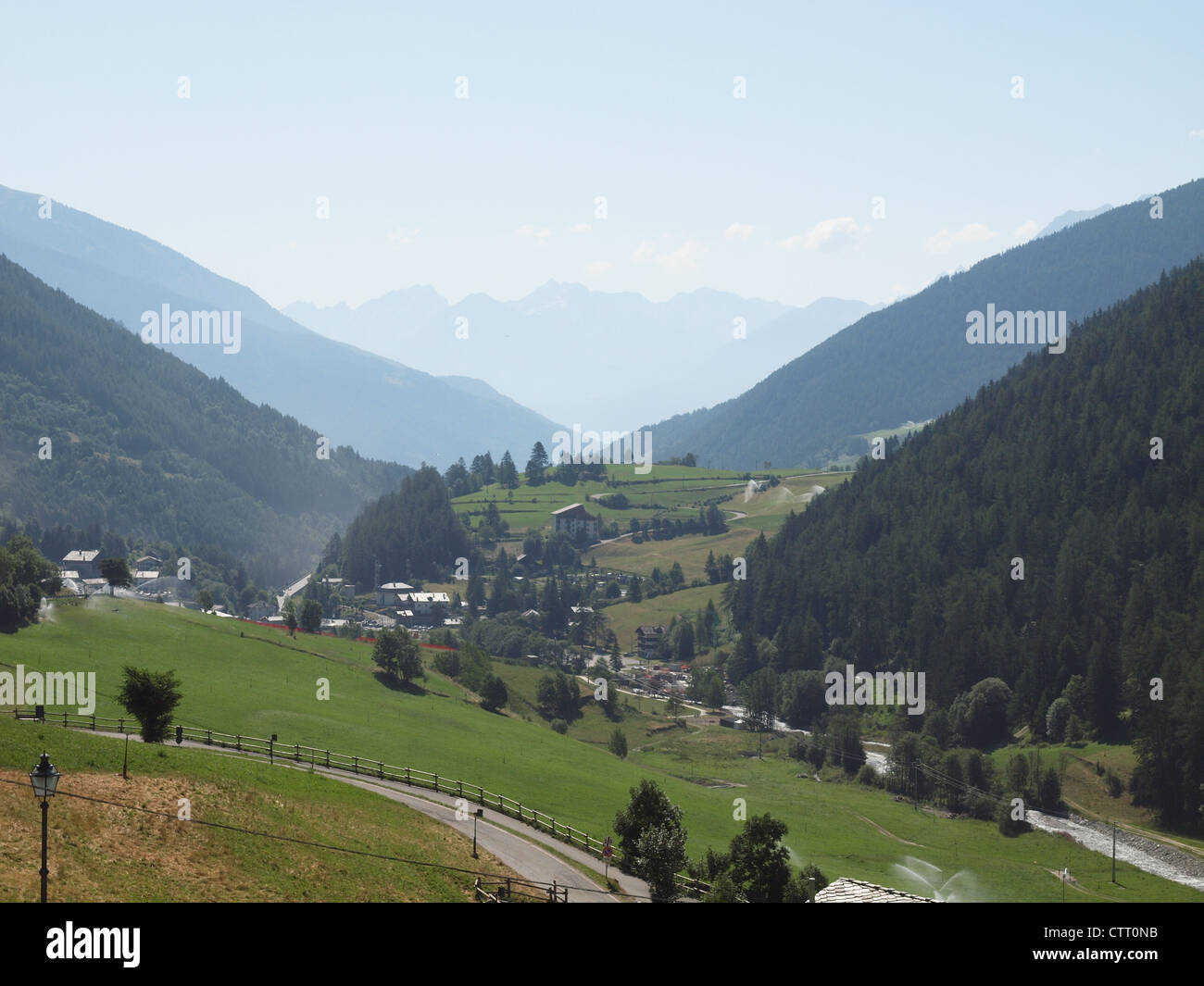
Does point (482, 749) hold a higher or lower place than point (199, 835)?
lower

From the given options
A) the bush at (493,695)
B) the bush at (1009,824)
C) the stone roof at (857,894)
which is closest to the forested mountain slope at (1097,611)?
the bush at (1009,824)

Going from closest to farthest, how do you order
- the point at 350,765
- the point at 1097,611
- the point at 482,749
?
the point at 350,765, the point at 482,749, the point at 1097,611

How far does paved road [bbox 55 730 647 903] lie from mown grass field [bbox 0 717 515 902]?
1.74 m

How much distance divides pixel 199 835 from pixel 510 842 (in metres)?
18.1

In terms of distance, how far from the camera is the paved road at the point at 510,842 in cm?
5259

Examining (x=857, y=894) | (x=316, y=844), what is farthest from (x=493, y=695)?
(x=857, y=894)

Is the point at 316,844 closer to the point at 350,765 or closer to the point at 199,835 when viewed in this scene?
the point at 199,835

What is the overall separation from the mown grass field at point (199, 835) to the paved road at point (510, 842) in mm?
1741

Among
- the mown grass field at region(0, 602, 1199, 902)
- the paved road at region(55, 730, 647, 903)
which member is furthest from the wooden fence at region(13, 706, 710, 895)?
the mown grass field at region(0, 602, 1199, 902)

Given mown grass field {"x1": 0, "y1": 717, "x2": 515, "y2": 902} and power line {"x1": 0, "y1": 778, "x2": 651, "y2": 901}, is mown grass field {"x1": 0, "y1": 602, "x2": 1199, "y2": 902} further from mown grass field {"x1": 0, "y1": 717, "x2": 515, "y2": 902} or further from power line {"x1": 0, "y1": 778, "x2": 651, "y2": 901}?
power line {"x1": 0, "y1": 778, "x2": 651, "y2": 901}

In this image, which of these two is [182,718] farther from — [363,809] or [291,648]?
[291,648]

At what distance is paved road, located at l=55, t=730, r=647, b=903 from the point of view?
52.6m

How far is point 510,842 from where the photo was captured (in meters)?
58.3
